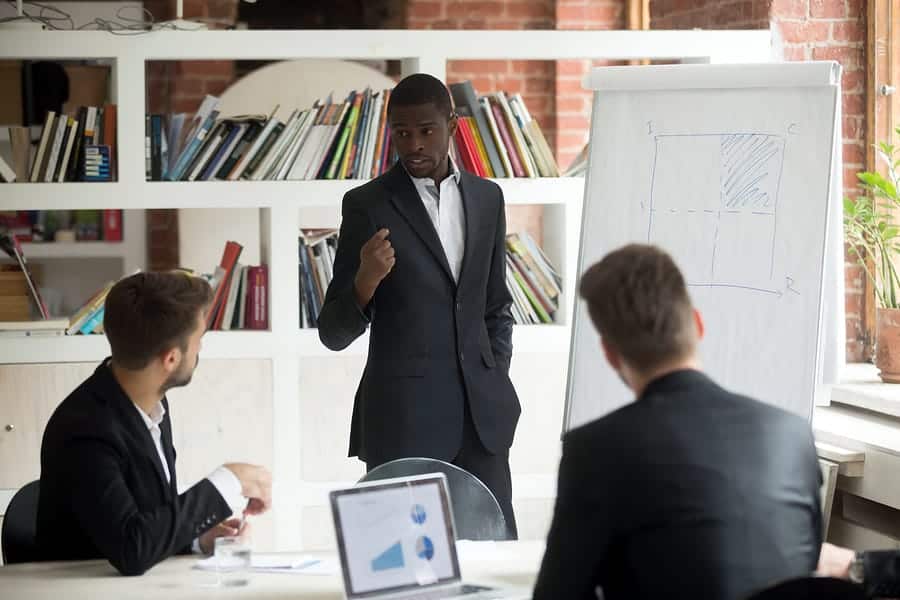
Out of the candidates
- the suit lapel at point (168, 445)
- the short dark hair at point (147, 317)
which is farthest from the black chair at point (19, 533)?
the short dark hair at point (147, 317)

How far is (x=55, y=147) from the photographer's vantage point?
12.5ft

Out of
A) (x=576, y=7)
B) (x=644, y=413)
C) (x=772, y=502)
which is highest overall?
(x=576, y=7)

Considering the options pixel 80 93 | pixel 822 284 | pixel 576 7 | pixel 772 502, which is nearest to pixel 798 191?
pixel 822 284

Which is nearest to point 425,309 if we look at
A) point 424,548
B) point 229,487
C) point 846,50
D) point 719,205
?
point 719,205

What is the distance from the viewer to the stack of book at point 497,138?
13.0 ft

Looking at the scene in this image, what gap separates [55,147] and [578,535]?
2685 millimetres

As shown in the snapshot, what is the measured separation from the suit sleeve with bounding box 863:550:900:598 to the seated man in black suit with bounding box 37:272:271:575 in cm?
104

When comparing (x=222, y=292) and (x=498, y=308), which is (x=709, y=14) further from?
(x=222, y=292)

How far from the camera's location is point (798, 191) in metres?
2.97

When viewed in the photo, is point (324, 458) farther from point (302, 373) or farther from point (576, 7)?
point (576, 7)

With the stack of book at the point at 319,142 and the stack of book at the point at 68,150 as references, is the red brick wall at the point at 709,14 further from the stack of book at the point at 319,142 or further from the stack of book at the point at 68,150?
the stack of book at the point at 68,150

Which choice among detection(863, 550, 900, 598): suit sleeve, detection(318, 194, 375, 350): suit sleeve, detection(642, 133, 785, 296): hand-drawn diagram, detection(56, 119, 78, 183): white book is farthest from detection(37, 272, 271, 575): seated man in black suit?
detection(56, 119, 78, 183): white book

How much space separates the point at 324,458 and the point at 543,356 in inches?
30.6

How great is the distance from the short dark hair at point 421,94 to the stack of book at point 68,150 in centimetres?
125
